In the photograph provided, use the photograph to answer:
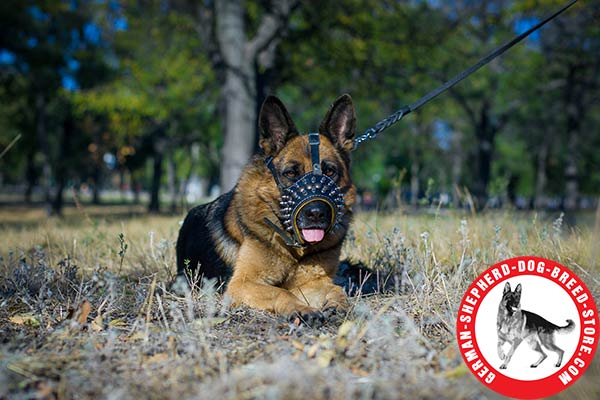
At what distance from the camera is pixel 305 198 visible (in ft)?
9.86

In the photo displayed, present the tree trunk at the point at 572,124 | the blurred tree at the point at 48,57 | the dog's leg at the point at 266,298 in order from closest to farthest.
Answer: the dog's leg at the point at 266,298
the blurred tree at the point at 48,57
the tree trunk at the point at 572,124

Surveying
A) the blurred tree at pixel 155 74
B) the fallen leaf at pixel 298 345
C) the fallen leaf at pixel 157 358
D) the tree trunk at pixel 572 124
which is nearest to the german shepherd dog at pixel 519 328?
the fallen leaf at pixel 298 345

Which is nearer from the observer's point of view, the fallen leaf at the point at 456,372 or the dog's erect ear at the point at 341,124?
the fallen leaf at the point at 456,372

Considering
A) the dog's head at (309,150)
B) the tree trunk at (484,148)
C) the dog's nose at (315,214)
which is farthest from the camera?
the tree trunk at (484,148)

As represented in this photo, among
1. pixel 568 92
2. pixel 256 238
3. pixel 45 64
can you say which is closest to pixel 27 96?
pixel 45 64

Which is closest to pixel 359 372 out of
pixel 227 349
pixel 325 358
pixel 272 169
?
pixel 325 358

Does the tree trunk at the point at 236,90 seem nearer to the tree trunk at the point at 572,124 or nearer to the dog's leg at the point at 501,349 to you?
the dog's leg at the point at 501,349

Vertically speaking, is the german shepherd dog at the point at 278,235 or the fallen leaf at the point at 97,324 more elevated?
the german shepherd dog at the point at 278,235

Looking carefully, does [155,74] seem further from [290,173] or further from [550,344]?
[550,344]

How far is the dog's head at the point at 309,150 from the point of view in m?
3.08

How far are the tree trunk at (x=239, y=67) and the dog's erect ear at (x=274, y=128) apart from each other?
6.31m

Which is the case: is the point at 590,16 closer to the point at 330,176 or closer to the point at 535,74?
the point at 535,74

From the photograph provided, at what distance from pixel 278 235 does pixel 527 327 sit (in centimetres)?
180

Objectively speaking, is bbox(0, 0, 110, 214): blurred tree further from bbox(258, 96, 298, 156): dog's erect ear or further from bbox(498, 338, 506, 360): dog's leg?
bbox(498, 338, 506, 360): dog's leg
